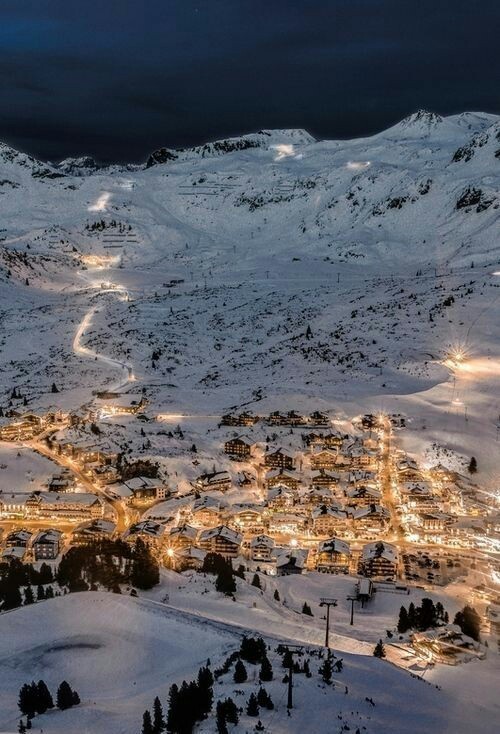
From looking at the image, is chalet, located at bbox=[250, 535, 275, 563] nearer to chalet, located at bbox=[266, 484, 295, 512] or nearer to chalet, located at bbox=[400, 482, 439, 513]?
chalet, located at bbox=[266, 484, 295, 512]

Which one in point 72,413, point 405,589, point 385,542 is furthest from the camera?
point 72,413

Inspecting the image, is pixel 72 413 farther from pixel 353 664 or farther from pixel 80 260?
pixel 80 260

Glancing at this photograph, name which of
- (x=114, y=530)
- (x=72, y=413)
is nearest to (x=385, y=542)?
(x=114, y=530)

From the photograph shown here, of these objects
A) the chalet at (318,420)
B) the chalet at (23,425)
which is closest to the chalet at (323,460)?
the chalet at (318,420)

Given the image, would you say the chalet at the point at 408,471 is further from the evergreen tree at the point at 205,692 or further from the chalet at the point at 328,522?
the evergreen tree at the point at 205,692

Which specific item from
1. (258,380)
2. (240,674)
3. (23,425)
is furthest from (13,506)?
(258,380)
